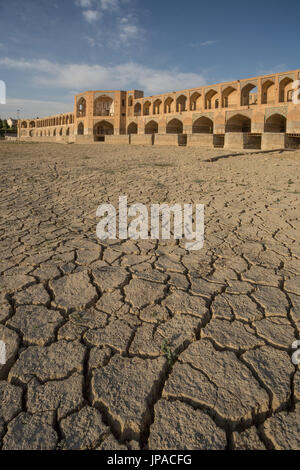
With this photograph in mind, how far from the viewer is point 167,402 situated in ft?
3.44

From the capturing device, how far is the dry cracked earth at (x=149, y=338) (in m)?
0.96

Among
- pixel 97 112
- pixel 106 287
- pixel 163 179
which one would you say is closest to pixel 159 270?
pixel 106 287

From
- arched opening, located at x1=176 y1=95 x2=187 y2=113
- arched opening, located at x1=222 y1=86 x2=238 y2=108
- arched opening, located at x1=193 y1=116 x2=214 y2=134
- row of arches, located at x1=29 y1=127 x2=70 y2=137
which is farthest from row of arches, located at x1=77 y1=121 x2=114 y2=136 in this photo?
arched opening, located at x1=222 y1=86 x2=238 y2=108

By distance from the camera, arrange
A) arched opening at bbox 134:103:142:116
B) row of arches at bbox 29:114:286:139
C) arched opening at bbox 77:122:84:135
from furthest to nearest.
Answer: arched opening at bbox 77:122:84:135 < arched opening at bbox 134:103:142:116 < row of arches at bbox 29:114:286:139

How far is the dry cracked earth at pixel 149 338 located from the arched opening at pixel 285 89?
49.6ft

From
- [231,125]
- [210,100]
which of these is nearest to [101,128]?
[210,100]

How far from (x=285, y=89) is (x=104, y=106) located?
15.0m

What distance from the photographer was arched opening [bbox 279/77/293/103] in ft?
48.8

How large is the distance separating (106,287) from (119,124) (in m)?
24.3

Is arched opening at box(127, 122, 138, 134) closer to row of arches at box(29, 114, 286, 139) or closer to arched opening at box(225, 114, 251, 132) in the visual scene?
row of arches at box(29, 114, 286, 139)

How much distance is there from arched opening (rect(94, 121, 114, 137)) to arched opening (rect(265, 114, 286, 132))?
14.8 metres

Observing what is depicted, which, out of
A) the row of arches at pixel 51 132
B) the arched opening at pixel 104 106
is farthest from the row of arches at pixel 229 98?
the row of arches at pixel 51 132

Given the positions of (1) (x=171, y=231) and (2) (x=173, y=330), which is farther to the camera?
(1) (x=171, y=231)

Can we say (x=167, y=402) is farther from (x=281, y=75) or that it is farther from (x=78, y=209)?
(x=281, y=75)
